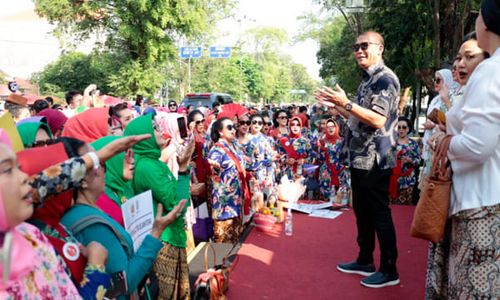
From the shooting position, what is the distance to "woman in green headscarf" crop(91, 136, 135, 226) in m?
2.27

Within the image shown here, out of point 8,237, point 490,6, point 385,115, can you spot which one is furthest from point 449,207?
point 8,237

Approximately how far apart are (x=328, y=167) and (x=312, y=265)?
11.7 ft

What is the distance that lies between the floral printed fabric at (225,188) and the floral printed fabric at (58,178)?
3.44 metres

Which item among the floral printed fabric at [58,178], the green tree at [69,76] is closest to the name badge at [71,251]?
the floral printed fabric at [58,178]

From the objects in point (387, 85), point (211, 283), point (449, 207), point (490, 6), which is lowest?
point (211, 283)

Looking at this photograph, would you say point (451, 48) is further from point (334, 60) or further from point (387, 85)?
point (334, 60)

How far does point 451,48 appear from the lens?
11.1 m

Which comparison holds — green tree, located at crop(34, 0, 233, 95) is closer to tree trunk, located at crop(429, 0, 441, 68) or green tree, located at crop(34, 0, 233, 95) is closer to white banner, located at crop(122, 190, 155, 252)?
tree trunk, located at crop(429, 0, 441, 68)

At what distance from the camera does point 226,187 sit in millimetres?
4941

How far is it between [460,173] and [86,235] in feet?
6.04

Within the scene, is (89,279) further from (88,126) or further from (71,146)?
(88,126)

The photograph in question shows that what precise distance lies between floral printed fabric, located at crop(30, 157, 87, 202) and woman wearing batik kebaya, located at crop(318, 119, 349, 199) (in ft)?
20.2

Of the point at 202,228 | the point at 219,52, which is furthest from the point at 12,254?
the point at 219,52

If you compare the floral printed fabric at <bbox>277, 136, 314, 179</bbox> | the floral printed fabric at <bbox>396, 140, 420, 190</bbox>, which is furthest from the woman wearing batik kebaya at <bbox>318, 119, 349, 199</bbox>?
the floral printed fabric at <bbox>396, 140, 420, 190</bbox>
